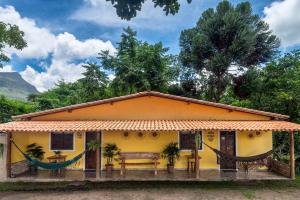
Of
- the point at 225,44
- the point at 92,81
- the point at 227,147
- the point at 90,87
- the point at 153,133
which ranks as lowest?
the point at 227,147

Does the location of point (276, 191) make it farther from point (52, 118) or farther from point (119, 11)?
point (52, 118)

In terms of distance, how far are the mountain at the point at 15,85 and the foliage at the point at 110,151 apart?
119 m

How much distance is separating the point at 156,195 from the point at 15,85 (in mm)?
144562

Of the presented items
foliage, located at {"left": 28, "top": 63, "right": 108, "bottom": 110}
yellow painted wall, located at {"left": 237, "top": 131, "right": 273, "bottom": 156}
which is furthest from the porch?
foliage, located at {"left": 28, "top": 63, "right": 108, "bottom": 110}

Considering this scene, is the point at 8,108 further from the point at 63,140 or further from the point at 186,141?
the point at 186,141

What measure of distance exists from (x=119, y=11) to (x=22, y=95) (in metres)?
135

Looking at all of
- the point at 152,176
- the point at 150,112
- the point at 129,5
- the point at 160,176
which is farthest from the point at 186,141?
the point at 129,5

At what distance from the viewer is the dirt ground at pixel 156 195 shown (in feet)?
33.8

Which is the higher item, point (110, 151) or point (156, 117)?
point (156, 117)

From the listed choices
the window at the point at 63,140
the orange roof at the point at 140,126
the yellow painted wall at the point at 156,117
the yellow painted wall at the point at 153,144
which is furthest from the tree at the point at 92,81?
the orange roof at the point at 140,126

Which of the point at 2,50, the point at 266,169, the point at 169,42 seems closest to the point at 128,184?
the point at 266,169

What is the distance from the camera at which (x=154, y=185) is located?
40.1ft

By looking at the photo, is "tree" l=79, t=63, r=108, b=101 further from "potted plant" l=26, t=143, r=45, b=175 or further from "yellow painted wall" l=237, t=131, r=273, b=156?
"yellow painted wall" l=237, t=131, r=273, b=156

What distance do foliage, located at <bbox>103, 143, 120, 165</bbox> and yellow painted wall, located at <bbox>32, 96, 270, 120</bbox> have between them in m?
1.45
